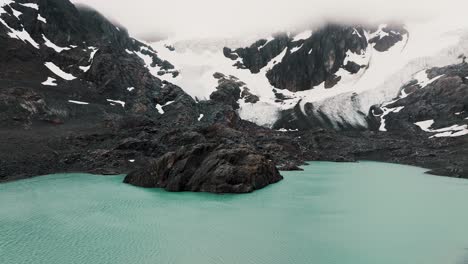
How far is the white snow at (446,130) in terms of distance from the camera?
10775cm

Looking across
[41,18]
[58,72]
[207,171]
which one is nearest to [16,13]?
[41,18]

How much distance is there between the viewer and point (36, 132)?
72.6m

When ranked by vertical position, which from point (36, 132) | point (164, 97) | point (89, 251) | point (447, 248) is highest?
point (164, 97)

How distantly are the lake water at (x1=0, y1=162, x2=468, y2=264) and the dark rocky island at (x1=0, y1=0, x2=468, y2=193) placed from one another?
5951mm

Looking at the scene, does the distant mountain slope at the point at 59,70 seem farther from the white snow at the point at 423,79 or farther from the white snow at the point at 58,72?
the white snow at the point at 423,79

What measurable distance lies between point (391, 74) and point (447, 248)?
170483mm

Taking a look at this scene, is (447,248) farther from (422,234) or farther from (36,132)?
(36,132)

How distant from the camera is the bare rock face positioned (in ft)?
176

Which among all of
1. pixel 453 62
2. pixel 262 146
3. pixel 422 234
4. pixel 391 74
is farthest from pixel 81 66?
pixel 453 62

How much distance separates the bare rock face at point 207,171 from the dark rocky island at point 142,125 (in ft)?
0.58

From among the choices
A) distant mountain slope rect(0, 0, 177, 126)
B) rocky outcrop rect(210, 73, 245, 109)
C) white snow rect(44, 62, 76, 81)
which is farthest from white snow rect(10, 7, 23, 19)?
rocky outcrop rect(210, 73, 245, 109)

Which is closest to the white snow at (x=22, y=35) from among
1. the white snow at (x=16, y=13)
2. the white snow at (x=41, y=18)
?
the white snow at (x=16, y=13)

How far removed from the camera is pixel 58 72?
112 meters

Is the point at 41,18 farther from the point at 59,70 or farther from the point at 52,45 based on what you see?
the point at 59,70
